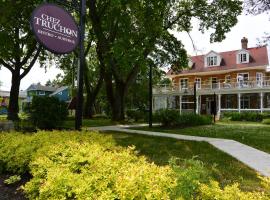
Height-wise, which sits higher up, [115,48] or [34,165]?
[115,48]

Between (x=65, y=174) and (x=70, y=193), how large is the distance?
13.3 inches

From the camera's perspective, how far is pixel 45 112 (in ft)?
60.4

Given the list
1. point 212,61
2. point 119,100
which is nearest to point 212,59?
point 212,61

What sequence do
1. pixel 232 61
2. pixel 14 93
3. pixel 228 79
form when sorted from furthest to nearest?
pixel 232 61, pixel 228 79, pixel 14 93

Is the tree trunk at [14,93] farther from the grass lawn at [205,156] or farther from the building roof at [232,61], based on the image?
the building roof at [232,61]

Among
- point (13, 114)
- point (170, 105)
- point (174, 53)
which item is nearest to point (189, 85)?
point (170, 105)

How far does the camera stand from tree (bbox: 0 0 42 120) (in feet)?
62.2

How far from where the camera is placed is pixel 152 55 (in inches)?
1105

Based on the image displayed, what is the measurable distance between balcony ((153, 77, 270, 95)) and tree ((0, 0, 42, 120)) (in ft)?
71.2

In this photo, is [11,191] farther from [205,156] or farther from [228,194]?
[205,156]

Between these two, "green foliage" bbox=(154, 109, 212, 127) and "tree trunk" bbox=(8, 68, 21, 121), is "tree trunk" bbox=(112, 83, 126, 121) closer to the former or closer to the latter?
"green foliage" bbox=(154, 109, 212, 127)

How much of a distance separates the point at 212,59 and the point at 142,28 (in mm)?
32881

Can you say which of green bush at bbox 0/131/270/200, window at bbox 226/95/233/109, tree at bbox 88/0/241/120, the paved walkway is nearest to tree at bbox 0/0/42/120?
tree at bbox 88/0/241/120

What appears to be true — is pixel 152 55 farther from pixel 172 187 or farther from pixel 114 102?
pixel 172 187
